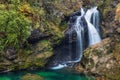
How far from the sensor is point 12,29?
30.7 metres

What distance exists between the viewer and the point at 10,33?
30.8 meters

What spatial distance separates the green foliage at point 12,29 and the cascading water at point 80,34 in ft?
16.0

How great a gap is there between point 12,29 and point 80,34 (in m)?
7.41

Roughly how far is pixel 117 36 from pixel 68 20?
692 cm

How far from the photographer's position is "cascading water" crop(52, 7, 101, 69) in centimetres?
3425

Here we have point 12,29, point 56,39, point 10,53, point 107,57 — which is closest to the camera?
point 107,57

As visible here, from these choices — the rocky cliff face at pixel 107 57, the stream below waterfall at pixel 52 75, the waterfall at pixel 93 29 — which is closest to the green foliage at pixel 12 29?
the stream below waterfall at pixel 52 75

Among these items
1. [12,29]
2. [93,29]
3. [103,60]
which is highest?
[12,29]

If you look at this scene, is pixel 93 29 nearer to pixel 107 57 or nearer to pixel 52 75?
pixel 107 57

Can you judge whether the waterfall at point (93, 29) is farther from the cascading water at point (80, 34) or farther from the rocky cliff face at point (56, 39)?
the rocky cliff face at point (56, 39)

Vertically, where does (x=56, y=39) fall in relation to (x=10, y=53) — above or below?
above

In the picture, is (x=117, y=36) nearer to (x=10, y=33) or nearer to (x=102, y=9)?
(x=102, y=9)

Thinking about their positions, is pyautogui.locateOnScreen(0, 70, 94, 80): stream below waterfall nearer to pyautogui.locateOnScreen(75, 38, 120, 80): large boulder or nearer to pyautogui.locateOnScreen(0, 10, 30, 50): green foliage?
pyautogui.locateOnScreen(75, 38, 120, 80): large boulder

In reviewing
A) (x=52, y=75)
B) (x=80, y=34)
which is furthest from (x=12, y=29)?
(x=80, y=34)
